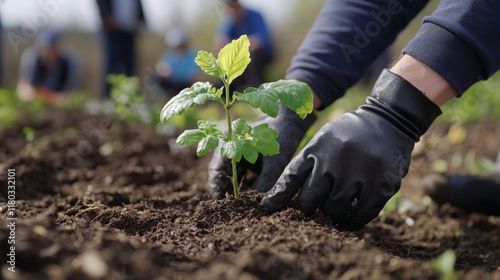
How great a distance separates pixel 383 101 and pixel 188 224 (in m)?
0.97

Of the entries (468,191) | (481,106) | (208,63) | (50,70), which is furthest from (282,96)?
(50,70)

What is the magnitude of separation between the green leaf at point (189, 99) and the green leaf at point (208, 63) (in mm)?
65

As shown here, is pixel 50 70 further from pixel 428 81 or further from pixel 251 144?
pixel 428 81

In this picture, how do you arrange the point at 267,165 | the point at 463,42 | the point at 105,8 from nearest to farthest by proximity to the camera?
the point at 463,42, the point at 267,165, the point at 105,8

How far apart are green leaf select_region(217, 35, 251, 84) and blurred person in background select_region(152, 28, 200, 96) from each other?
7.41 meters

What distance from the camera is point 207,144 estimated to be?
143 cm

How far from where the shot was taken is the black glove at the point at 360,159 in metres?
1.58

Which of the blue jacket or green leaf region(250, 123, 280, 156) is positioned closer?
green leaf region(250, 123, 280, 156)

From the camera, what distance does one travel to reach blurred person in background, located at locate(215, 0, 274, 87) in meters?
7.70

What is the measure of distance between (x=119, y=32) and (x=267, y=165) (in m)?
5.45

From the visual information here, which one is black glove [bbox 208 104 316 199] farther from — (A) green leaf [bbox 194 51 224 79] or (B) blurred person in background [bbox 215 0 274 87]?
(B) blurred person in background [bbox 215 0 274 87]

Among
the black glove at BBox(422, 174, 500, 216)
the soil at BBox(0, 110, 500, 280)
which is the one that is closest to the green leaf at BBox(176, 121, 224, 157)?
the soil at BBox(0, 110, 500, 280)

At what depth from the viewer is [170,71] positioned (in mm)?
9516

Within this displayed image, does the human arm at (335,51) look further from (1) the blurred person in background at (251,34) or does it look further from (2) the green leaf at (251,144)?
(1) the blurred person in background at (251,34)
